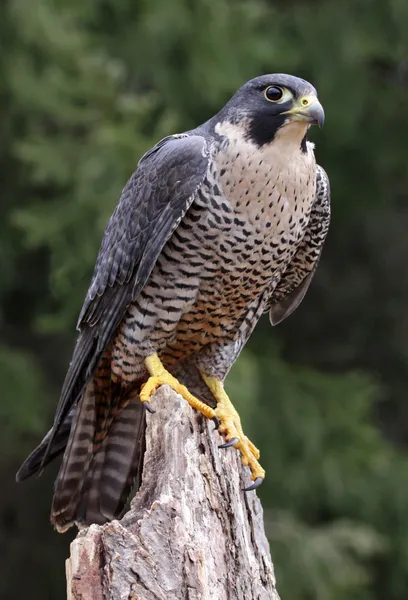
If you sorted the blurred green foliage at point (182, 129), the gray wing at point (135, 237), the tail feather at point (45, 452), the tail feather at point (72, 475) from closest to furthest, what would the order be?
1. the gray wing at point (135, 237)
2. the tail feather at point (45, 452)
3. the tail feather at point (72, 475)
4. the blurred green foliage at point (182, 129)

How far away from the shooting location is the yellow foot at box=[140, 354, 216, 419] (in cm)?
367

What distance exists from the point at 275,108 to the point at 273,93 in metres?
0.06

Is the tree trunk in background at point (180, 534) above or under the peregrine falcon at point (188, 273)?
under

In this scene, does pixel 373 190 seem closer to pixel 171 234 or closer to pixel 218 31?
pixel 218 31

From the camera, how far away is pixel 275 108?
3.77 meters

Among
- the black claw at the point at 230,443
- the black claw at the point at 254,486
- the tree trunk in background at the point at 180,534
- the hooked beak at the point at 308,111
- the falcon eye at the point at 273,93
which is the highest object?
the falcon eye at the point at 273,93

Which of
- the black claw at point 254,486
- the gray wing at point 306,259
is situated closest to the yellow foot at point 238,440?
the black claw at point 254,486

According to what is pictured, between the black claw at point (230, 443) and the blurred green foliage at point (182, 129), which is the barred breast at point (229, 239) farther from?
the blurred green foliage at point (182, 129)

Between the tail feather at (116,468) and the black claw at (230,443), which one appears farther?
the tail feather at (116,468)

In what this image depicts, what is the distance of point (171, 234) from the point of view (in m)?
3.79

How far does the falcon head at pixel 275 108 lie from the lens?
12.2 feet

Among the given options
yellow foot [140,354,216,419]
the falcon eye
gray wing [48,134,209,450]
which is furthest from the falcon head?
yellow foot [140,354,216,419]

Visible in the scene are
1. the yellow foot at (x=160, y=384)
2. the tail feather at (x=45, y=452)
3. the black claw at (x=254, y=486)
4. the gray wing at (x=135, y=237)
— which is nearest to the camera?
the black claw at (x=254, y=486)

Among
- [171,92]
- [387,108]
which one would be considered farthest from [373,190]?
[171,92]
